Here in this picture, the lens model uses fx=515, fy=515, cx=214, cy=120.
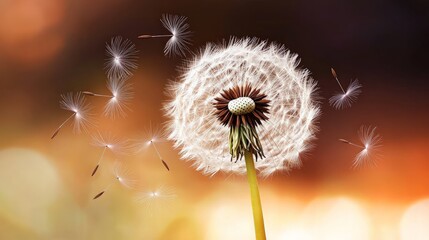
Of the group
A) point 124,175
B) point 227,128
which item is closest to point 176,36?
point 227,128

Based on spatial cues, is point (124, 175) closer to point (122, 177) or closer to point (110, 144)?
point (122, 177)

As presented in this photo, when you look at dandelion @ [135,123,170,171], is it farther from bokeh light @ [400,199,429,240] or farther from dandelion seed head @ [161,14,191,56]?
bokeh light @ [400,199,429,240]

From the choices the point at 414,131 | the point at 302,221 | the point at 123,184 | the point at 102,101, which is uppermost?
the point at 102,101

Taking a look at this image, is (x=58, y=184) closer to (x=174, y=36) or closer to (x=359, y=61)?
(x=174, y=36)

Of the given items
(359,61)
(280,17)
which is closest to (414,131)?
(359,61)

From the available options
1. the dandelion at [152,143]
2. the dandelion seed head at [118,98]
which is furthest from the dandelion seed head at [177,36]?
the dandelion at [152,143]

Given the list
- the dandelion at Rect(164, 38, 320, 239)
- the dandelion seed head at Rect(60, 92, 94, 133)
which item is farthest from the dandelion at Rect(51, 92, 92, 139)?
the dandelion at Rect(164, 38, 320, 239)
